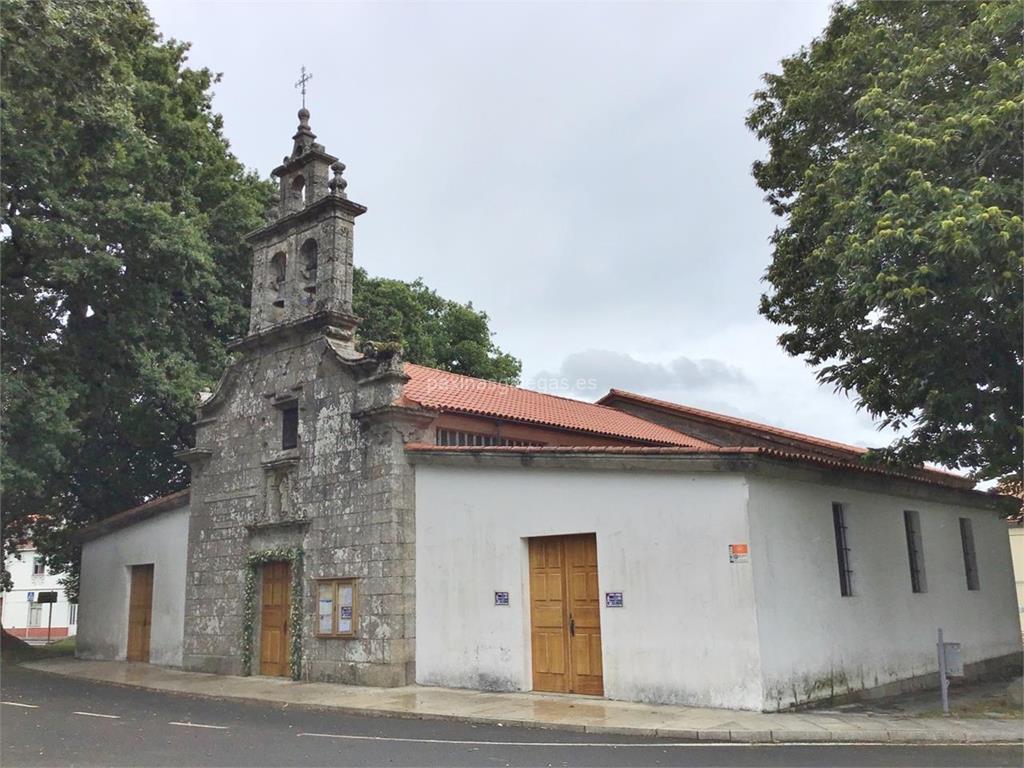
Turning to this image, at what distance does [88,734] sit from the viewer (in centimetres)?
1075

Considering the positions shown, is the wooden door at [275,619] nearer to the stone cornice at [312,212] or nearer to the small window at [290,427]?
the small window at [290,427]

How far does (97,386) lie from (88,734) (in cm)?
1266

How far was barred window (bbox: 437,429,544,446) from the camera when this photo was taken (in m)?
16.2

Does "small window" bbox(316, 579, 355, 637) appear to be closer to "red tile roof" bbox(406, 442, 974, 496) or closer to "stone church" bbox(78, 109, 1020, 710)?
"stone church" bbox(78, 109, 1020, 710)

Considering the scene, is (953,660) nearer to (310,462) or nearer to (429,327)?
(310,462)

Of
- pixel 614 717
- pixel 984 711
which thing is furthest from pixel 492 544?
pixel 984 711

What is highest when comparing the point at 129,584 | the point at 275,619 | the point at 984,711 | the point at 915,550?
the point at 915,550

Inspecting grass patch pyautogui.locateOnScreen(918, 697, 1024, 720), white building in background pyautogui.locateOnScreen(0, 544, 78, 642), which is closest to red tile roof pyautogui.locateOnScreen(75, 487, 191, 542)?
grass patch pyautogui.locateOnScreen(918, 697, 1024, 720)

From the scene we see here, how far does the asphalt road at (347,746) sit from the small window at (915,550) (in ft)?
24.4

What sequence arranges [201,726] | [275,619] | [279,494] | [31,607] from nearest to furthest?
[201,726], [275,619], [279,494], [31,607]

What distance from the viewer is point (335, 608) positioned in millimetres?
15586

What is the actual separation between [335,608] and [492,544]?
349 cm

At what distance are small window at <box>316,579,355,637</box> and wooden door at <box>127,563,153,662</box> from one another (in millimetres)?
6905

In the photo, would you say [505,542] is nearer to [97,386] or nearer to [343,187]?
[343,187]
